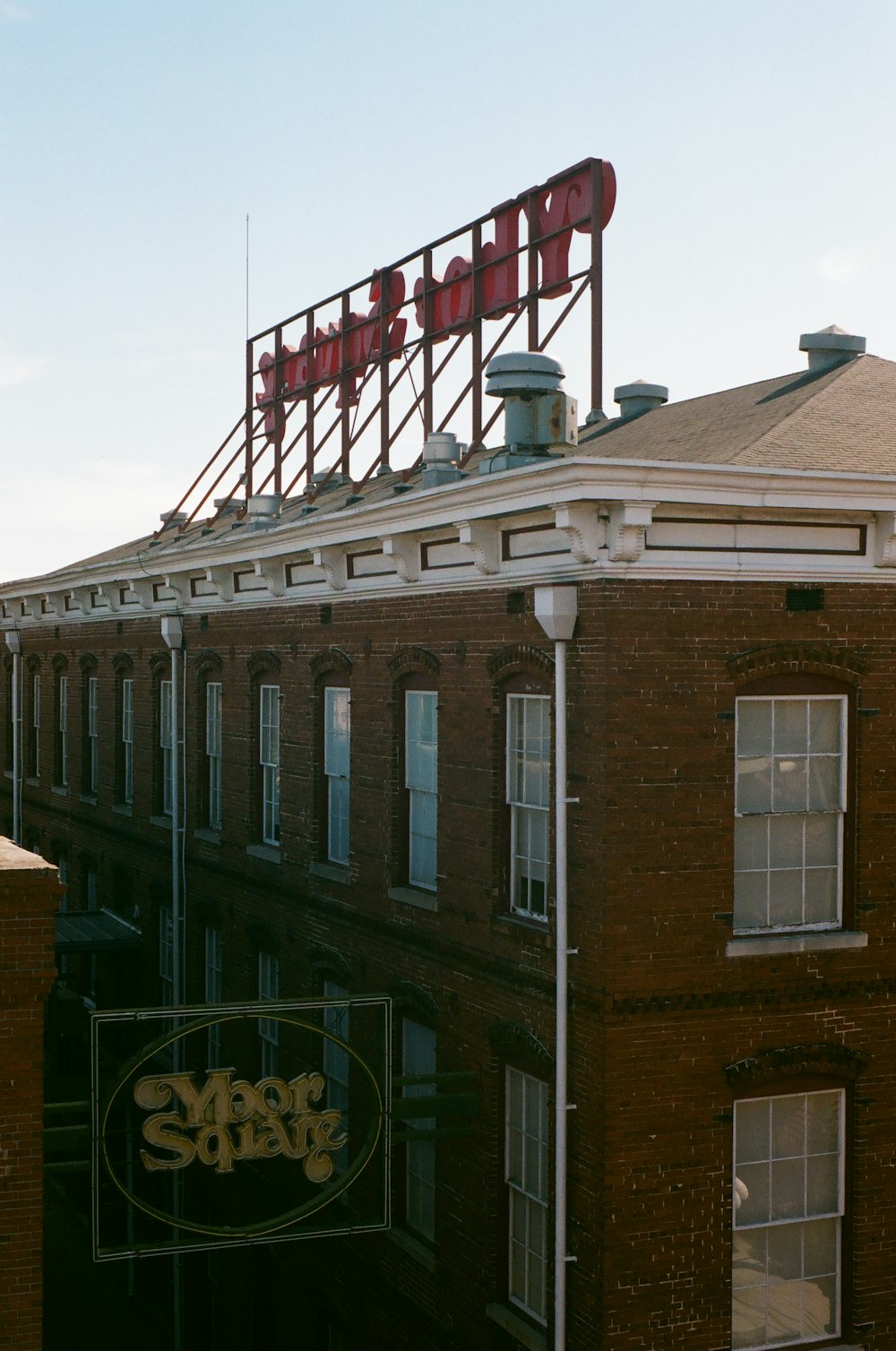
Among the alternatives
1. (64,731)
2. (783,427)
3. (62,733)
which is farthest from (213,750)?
(783,427)

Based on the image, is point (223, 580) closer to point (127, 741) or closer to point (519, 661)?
point (127, 741)

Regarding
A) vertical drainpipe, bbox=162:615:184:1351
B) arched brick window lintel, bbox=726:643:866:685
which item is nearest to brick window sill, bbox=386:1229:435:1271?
arched brick window lintel, bbox=726:643:866:685

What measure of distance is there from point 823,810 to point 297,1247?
34.1 feet

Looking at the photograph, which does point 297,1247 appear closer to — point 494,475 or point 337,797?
point 337,797

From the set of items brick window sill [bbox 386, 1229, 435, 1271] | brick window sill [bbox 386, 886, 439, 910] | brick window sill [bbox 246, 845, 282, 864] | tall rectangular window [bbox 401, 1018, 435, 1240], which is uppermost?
brick window sill [bbox 386, 886, 439, 910]

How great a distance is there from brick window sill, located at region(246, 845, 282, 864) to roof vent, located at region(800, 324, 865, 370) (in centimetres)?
985

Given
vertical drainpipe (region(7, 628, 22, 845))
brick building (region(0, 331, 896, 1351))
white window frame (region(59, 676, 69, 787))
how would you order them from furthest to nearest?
1. vertical drainpipe (region(7, 628, 22, 845))
2. white window frame (region(59, 676, 69, 787))
3. brick building (region(0, 331, 896, 1351))

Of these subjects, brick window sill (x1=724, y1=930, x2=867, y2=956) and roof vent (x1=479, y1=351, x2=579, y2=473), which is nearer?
→ brick window sill (x1=724, y1=930, x2=867, y2=956)

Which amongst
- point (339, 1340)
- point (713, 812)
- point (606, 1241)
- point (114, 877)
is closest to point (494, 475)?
point (713, 812)

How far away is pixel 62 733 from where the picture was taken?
3353 centimetres

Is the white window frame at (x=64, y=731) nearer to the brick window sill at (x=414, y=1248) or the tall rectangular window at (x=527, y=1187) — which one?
the brick window sill at (x=414, y=1248)

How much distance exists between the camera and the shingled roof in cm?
1356

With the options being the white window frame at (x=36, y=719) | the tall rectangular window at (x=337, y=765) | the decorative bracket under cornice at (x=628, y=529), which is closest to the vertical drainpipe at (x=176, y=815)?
the tall rectangular window at (x=337, y=765)

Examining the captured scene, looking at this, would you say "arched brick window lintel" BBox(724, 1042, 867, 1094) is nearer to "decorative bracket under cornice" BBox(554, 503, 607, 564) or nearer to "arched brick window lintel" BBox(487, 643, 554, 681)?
"arched brick window lintel" BBox(487, 643, 554, 681)
